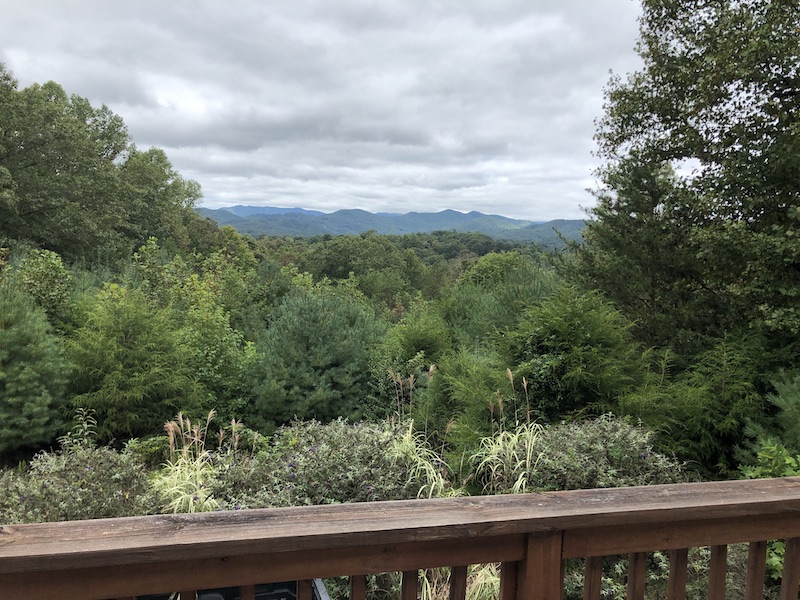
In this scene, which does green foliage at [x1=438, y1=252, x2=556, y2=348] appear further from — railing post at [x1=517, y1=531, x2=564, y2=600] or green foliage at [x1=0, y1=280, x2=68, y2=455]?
railing post at [x1=517, y1=531, x2=564, y2=600]

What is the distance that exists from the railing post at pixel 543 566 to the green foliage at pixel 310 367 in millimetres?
5363

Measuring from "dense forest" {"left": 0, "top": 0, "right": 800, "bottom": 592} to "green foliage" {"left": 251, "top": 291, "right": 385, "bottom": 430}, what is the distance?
0.11ft

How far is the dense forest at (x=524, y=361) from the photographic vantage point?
328 cm

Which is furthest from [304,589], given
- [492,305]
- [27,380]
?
[492,305]

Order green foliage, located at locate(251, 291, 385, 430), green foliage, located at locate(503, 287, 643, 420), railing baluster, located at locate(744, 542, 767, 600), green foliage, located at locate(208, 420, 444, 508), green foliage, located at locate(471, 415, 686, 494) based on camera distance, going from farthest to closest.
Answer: green foliage, located at locate(251, 291, 385, 430) → green foliage, located at locate(503, 287, 643, 420) → green foliage, located at locate(471, 415, 686, 494) → green foliage, located at locate(208, 420, 444, 508) → railing baluster, located at locate(744, 542, 767, 600)

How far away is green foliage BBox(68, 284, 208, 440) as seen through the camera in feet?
19.0

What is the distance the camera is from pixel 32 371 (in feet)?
17.3

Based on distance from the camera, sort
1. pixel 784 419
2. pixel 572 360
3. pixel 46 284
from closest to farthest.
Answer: pixel 784 419 → pixel 572 360 → pixel 46 284

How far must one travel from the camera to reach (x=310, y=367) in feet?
21.1

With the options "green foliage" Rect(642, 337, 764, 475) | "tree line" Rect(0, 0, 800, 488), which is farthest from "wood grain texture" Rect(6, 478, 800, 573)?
"green foliage" Rect(642, 337, 764, 475)

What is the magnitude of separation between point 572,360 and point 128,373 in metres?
5.02

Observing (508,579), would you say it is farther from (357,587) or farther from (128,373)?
(128,373)

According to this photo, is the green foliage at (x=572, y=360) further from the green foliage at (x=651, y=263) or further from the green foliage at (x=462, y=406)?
the green foliage at (x=651, y=263)

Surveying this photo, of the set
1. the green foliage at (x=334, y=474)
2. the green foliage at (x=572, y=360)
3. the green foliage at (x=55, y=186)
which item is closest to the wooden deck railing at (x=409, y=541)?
the green foliage at (x=334, y=474)
